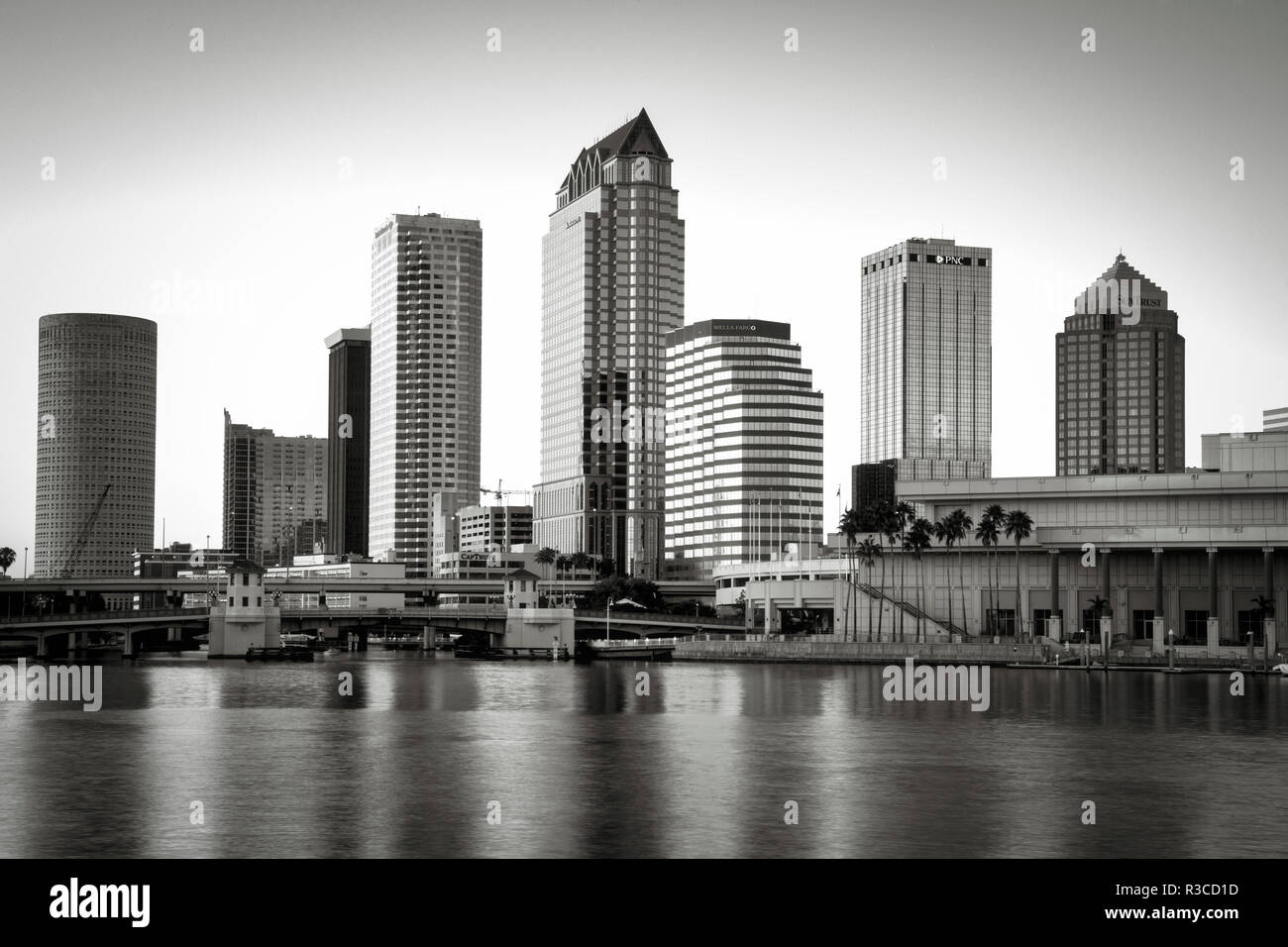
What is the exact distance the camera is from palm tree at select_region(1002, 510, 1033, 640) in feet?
579

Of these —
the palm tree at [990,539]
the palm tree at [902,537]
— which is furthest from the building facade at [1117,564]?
the palm tree at [902,537]

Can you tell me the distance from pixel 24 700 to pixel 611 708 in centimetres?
4837

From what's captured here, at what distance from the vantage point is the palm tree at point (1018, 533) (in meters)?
177

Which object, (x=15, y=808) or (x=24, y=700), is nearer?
(x=15, y=808)

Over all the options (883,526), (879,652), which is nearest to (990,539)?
(883,526)

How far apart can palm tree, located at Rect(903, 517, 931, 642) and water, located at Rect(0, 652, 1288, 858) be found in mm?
52834

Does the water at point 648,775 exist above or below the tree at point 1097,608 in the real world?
below

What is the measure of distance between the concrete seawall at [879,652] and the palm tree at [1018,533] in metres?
5.74

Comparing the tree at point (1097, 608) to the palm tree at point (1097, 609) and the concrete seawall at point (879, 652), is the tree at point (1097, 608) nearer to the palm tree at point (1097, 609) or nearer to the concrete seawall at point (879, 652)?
the palm tree at point (1097, 609)

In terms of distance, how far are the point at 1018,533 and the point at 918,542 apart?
42.4ft

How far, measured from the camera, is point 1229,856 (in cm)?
5581
